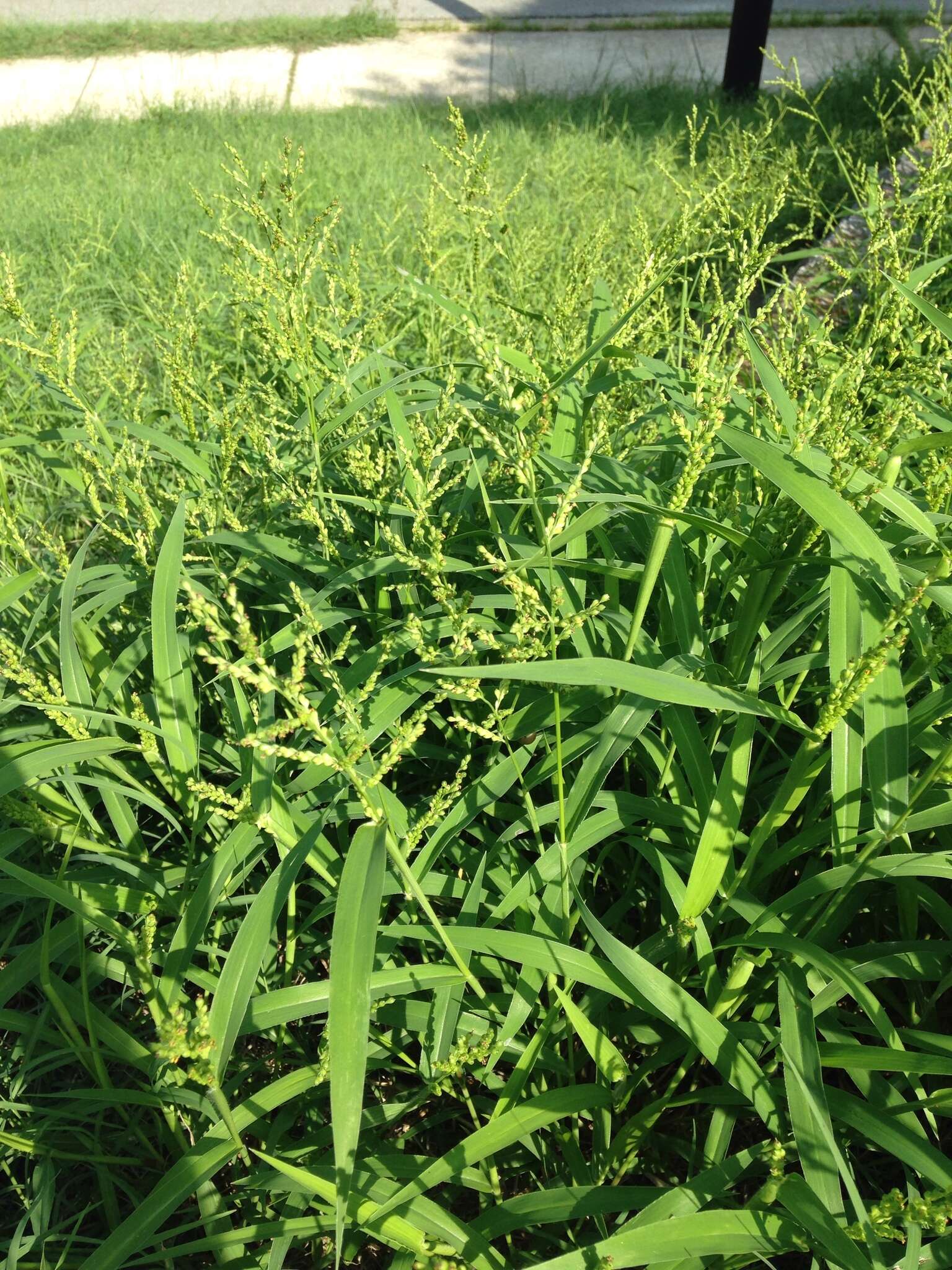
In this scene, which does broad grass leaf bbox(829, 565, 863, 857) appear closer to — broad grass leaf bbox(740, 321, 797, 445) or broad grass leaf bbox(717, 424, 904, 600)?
broad grass leaf bbox(717, 424, 904, 600)

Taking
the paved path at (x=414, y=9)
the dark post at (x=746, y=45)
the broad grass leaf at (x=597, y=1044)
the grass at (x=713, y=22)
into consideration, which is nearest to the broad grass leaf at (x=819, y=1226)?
the broad grass leaf at (x=597, y=1044)

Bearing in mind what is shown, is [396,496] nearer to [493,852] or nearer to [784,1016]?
[493,852]

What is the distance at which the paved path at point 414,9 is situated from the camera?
6.98 metres

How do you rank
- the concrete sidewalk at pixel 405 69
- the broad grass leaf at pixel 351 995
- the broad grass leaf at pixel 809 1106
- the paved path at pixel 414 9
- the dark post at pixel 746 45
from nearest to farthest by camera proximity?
the broad grass leaf at pixel 351 995, the broad grass leaf at pixel 809 1106, the dark post at pixel 746 45, the concrete sidewalk at pixel 405 69, the paved path at pixel 414 9

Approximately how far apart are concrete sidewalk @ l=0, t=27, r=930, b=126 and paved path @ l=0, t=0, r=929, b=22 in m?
0.48

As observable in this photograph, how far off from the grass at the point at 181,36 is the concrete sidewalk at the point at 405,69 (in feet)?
0.33

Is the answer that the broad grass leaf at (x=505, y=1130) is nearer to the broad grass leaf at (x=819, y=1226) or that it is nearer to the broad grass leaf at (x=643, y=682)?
the broad grass leaf at (x=819, y=1226)

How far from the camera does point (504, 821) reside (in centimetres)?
152

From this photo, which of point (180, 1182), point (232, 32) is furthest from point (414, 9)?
point (180, 1182)

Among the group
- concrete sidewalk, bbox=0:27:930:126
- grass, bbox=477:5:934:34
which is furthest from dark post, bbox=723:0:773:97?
grass, bbox=477:5:934:34

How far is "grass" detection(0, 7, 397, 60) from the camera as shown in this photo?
6715 mm

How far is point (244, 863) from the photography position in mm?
1409

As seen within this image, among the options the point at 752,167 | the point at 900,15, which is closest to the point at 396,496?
the point at 752,167

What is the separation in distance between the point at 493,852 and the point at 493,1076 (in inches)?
12.0
